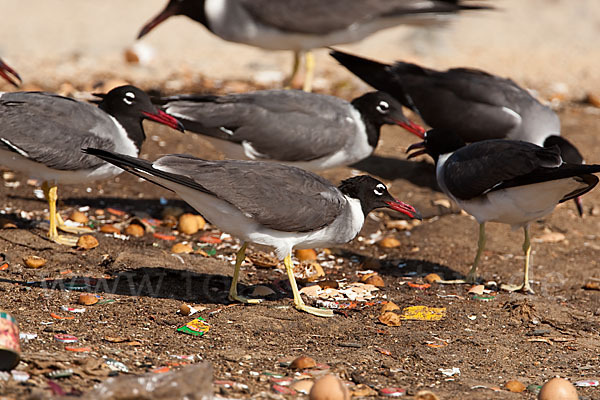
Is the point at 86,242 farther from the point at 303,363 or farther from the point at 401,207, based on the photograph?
the point at 303,363

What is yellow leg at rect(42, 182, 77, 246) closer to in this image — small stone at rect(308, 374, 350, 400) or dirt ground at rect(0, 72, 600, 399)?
dirt ground at rect(0, 72, 600, 399)

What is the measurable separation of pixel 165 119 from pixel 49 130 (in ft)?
2.95

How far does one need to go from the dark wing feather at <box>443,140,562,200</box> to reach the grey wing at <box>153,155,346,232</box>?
3.52ft

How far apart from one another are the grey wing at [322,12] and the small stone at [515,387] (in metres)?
5.29

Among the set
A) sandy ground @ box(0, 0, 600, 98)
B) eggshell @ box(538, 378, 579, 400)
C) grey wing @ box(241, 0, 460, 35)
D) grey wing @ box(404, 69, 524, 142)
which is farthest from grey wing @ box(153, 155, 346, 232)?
sandy ground @ box(0, 0, 600, 98)

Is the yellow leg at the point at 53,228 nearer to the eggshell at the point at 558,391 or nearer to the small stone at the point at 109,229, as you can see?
the small stone at the point at 109,229

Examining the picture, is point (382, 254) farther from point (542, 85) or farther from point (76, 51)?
point (76, 51)

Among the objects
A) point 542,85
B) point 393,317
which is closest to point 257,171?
point 393,317

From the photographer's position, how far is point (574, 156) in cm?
719

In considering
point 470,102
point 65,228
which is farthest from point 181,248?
point 470,102

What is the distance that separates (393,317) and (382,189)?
936 millimetres

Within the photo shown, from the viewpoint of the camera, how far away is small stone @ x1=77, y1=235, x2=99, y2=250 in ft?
20.4

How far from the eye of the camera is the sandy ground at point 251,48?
36.1 ft

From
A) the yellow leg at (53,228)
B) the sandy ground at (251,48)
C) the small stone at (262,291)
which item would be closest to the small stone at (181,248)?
the yellow leg at (53,228)
